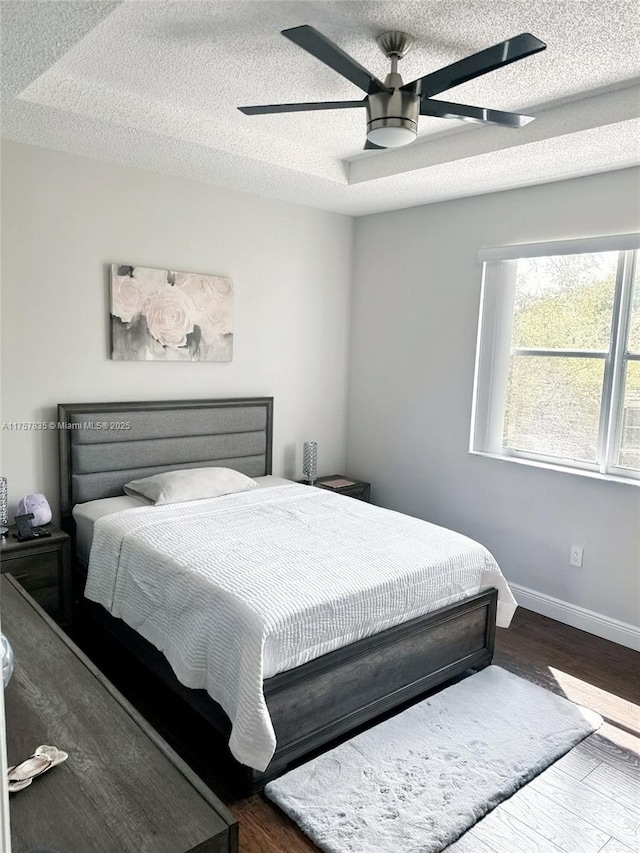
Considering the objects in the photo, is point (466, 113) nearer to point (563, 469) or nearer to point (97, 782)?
point (563, 469)

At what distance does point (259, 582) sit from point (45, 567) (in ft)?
4.39

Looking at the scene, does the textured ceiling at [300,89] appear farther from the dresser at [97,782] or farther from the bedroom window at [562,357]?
the dresser at [97,782]

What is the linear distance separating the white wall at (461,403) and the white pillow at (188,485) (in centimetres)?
132

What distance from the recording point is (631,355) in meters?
3.20

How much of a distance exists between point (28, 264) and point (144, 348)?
0.76m

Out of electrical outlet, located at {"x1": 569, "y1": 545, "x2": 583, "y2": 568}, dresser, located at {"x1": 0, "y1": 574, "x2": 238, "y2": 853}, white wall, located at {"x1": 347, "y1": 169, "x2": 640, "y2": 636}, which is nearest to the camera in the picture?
dresser, located at {"x1": 0, "y1": 574, "x2": 238, "y2": 853}

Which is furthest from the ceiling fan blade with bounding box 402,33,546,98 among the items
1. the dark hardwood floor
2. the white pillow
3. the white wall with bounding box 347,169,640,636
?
the dark hardwood floor

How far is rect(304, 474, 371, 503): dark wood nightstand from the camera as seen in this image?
14.1 feet

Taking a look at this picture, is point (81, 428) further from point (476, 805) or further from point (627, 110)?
point (627, 110)

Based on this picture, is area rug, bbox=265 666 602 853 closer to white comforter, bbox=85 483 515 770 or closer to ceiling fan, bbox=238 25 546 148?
white comforter, bbox=85 483 515 770

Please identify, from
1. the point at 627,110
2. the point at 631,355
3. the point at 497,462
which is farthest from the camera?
the point at 497,462

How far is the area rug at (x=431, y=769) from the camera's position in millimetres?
Result: 1947

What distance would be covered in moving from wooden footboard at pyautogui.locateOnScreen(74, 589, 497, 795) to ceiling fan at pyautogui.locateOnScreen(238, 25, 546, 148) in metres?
1.90

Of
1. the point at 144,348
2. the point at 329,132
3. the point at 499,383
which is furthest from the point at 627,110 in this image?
the point at 144,348
